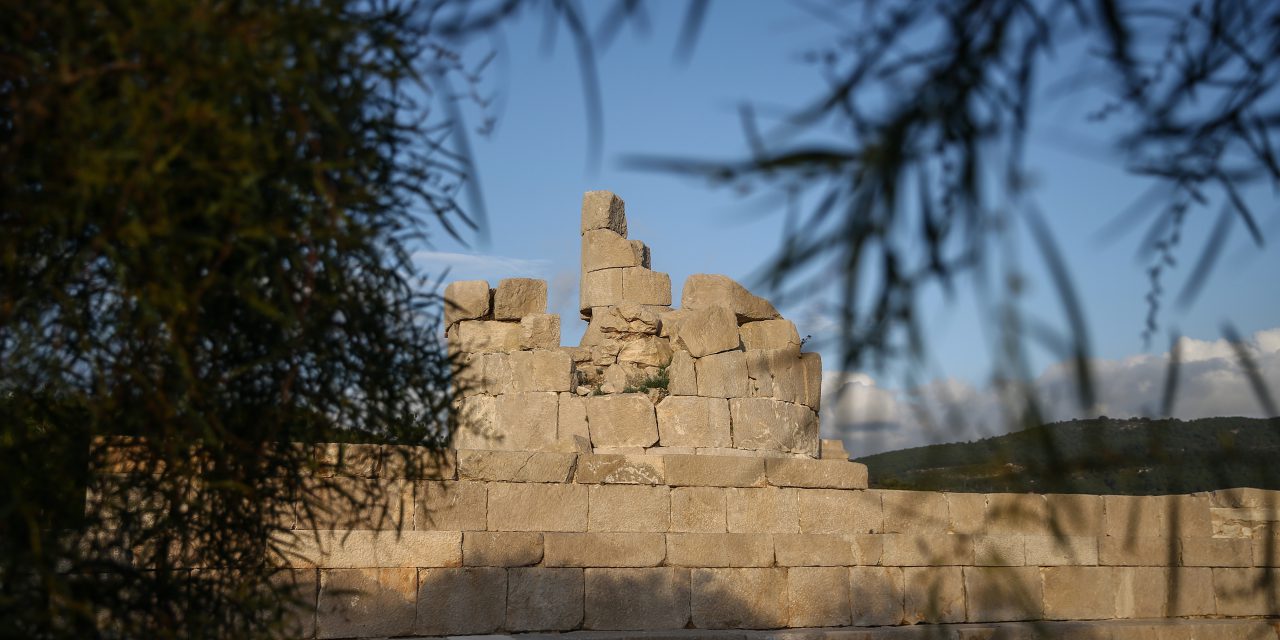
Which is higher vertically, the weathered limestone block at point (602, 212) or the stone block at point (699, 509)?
the weathered limestone block at point (602, 212)

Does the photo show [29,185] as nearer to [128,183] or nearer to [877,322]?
[128,183]

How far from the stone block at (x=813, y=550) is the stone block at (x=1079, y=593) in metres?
2.22

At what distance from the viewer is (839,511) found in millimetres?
11406

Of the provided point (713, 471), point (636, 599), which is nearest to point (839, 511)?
point (713, 471)

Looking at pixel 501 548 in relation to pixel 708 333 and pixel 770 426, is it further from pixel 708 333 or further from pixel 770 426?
pixel 708 333

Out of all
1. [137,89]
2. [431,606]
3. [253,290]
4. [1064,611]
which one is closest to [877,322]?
[253,290]

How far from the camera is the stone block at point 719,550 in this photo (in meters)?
10.4

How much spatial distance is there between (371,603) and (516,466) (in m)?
1.96

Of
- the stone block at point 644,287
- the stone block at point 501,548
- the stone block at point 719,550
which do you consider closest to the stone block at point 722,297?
the stone block at point 644,287

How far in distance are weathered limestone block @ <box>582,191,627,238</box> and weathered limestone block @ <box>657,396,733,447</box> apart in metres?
3.49

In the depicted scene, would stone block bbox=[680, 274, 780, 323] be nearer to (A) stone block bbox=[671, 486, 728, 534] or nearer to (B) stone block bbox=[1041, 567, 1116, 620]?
(A) stone block bbox=[671, 486, 728, 534]

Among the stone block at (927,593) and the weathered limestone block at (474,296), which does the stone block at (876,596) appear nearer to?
the stone block at (927,593)

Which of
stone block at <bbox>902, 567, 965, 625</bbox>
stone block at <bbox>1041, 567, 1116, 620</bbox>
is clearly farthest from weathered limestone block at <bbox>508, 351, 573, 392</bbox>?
stone block at <bbox>1041, 567, 1116, 620</bbox>

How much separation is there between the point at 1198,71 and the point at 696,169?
132 cm
